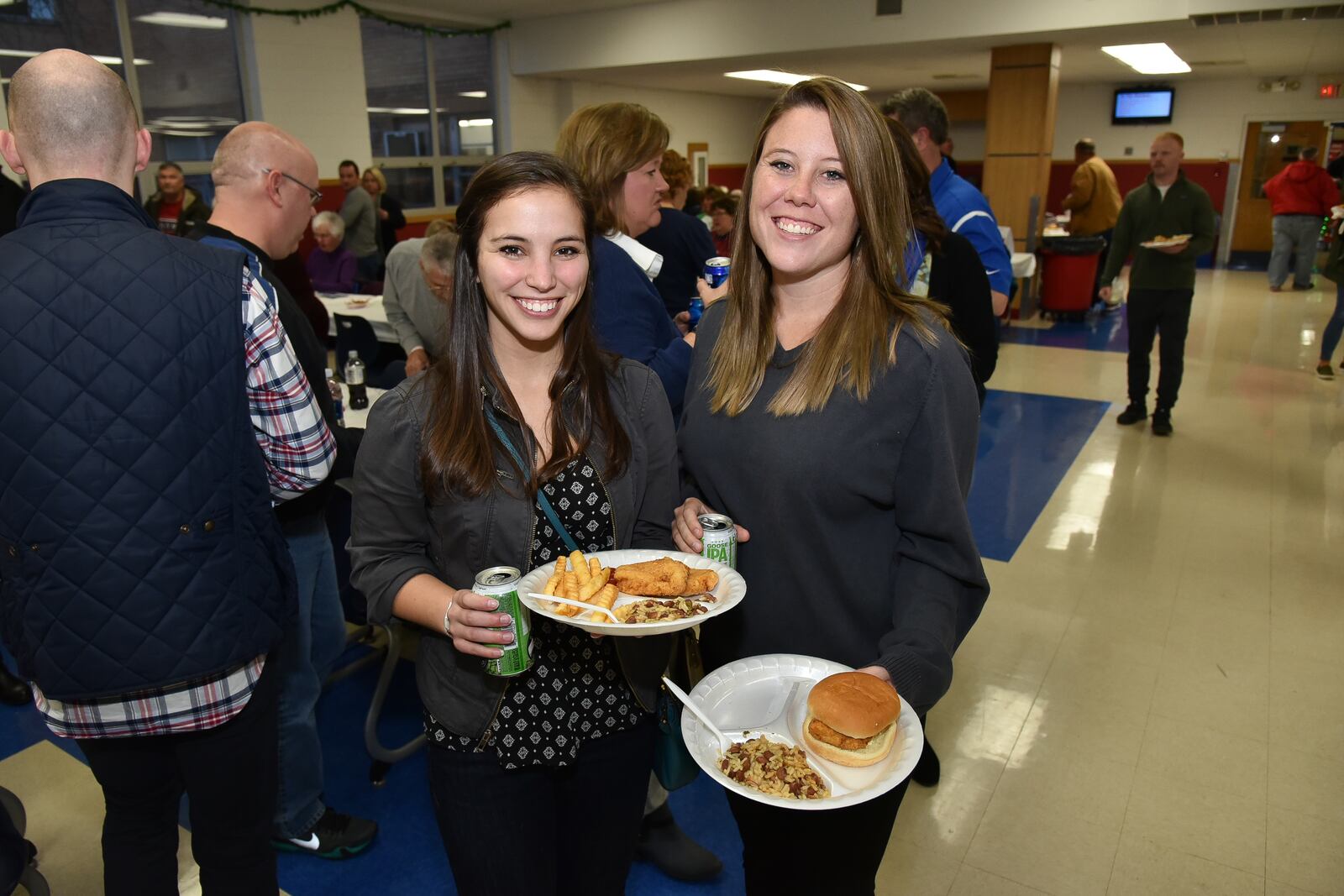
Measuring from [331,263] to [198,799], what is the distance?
575 centimetres

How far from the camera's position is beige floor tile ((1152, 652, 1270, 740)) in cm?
285

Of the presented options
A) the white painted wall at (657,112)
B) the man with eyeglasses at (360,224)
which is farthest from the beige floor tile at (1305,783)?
the man with eyeglasses at (360,224)

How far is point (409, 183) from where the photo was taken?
1194cm

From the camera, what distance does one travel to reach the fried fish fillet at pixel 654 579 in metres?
1.33

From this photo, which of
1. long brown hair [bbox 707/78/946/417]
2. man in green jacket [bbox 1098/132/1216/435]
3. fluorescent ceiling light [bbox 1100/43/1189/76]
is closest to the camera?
long brown hair [bbox 707/78/946/417]

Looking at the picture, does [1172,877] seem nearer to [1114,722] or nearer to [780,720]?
[1114,722]

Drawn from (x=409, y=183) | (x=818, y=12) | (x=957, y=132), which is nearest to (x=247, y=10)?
(x=409, y=183)

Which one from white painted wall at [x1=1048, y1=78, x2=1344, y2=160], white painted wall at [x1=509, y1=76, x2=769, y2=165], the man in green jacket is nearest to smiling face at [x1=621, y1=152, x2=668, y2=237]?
the man in green jacket

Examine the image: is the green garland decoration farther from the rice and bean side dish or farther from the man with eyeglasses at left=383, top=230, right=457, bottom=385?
the rice and bean side dish

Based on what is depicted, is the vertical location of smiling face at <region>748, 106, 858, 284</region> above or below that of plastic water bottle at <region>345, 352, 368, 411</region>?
above

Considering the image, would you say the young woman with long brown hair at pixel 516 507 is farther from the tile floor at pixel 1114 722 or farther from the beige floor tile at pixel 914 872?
the beige floor tile at pixel 914 872

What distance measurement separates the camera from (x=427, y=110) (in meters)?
11.9

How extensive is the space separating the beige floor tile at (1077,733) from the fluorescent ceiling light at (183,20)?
10.0 meters

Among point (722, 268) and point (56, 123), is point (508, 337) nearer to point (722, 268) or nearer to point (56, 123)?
point (56, 123)
